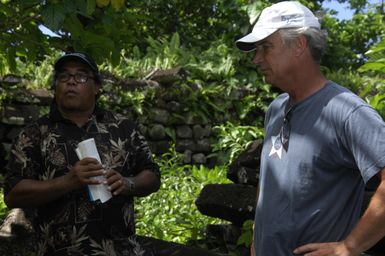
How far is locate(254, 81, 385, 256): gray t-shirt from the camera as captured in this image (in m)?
2.04

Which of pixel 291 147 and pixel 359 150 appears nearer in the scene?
pixel 359 150

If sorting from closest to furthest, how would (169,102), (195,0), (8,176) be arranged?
(8,176), (169,102), (195,0)

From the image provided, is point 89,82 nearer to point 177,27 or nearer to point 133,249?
point 133,249

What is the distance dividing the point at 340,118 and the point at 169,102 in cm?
755

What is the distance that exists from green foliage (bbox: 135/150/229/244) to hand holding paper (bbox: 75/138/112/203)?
2863 millimetres

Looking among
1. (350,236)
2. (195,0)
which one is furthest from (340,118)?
(195,0)

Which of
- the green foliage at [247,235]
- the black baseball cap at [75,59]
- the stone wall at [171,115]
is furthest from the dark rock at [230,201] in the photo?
the stone wall at [171,115]

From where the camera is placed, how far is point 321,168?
215 cm

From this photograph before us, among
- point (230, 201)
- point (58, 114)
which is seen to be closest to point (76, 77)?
point (58, 114)

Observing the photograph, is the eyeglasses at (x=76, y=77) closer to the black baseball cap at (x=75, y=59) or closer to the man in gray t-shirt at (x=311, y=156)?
the black baseball cap at (x=75, y=59)

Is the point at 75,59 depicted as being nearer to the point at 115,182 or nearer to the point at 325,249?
the point at 115,182

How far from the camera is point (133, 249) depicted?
2.88 meters

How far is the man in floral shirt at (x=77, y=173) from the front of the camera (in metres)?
2.75

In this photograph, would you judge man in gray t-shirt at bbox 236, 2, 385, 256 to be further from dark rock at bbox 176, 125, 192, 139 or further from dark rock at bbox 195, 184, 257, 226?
dark rock at bbox 176, 125, 192, 139
